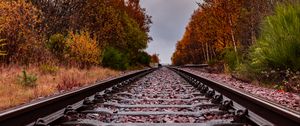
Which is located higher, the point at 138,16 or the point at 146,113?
the point at 138,16

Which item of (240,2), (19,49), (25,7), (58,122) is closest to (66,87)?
(19,49)

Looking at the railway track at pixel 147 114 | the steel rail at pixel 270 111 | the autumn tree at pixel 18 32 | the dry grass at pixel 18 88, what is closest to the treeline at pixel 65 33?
the autumn tree at pixel 18 32

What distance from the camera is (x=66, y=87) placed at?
11578 millimetres

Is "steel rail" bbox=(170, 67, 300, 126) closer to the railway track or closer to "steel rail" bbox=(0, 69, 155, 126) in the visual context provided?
the railway track

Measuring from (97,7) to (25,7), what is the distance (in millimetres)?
16825

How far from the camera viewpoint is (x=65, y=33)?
2947 centimetres

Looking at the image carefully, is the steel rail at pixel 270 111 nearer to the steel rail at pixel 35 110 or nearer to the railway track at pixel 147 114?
the railway track at pixel 147 114

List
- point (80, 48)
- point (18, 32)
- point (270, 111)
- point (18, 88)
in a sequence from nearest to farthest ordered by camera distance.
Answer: point (270, 111) → point (18, 88) → point (18, 32) → point (80, 48)

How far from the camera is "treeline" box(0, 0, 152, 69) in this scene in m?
14.9

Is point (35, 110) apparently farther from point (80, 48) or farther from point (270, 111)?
point (80, 48)

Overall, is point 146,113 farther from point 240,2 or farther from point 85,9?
point 85,9

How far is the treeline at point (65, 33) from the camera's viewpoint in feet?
49.0

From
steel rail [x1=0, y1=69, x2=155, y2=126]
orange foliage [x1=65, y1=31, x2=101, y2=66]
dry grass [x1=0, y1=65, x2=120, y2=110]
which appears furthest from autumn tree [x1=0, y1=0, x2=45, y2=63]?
steel rail [x1=0, y1=69, x2=155, y2=126]

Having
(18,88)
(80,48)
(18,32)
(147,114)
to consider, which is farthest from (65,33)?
(147,114)
